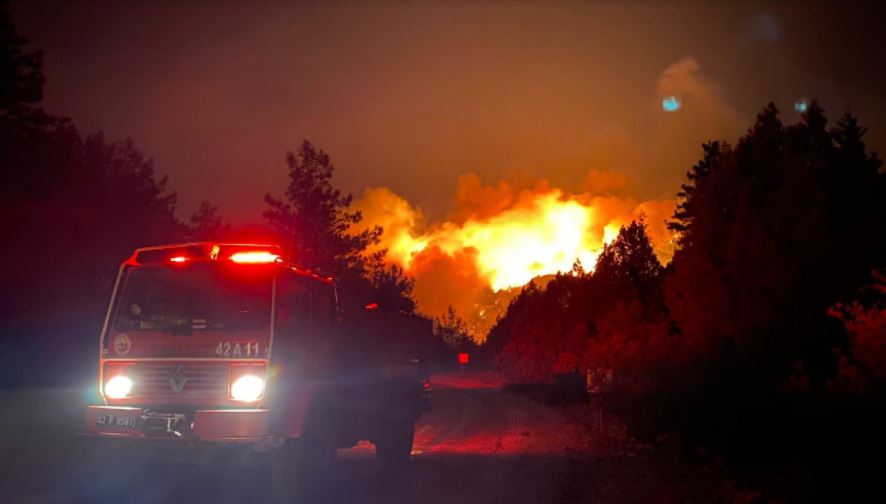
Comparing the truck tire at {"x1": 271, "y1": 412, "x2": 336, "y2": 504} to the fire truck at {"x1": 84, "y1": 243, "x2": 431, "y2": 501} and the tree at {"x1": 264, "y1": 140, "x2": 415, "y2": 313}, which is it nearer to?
the fire truck at {"x1": 84, "y1": 243, "x2": 431, "y2": 501}

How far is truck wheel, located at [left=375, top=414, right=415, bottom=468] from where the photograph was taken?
11.9 m

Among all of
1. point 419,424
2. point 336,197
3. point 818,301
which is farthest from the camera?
point 336,197

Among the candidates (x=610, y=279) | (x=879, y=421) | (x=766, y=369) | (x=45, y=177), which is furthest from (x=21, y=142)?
(x=610, y=279)

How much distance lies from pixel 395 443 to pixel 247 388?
15.6ft

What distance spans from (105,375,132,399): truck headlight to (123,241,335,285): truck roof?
1395mm

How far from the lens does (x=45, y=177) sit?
26812 mm

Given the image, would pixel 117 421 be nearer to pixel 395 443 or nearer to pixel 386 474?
pixel 386 474

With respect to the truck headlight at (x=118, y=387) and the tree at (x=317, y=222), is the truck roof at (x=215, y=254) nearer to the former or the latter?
the truck headlight at (x=118, y=387)

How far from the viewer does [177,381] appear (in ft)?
26.0

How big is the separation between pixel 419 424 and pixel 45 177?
16.3 m

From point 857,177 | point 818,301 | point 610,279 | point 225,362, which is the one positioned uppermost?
point 857,177

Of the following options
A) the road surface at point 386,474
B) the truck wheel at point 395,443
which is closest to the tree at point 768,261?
the road surface at point 386,474

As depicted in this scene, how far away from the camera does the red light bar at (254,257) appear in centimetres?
849

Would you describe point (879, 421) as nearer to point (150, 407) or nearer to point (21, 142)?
point (150, 407)
